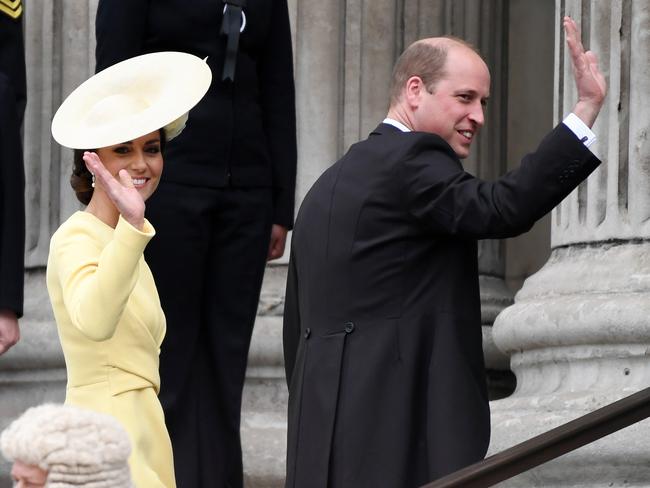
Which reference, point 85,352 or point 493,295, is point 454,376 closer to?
point 85,352

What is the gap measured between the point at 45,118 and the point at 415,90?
3179 millimetres

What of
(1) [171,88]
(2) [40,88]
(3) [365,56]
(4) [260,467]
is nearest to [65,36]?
(2) [40,88]

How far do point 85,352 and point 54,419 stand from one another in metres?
1.19

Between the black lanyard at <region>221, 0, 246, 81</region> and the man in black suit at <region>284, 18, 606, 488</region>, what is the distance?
1.10 m

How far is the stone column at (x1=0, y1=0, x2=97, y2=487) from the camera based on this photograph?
7.98 m

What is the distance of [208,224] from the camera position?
6070 millimetres

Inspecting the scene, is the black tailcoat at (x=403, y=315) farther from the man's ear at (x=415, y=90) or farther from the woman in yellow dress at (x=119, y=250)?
the woman in yellow dress at (x=119, y=250)

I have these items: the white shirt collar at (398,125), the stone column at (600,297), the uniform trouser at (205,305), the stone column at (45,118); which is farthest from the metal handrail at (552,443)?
the stone column at (45,118)

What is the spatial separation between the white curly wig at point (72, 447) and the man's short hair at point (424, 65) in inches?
64.0

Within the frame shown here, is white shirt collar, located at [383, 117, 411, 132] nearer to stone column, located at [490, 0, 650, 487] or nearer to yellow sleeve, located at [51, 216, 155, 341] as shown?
yellow sleeve, located at [51, 216, 155, 341]

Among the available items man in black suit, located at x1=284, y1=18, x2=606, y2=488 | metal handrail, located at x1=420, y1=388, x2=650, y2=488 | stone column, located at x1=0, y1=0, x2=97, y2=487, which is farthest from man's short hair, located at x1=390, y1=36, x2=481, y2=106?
stone column, located at x1=0, y1=0, x2=97, y2=487

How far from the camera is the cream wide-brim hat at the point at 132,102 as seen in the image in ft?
16.6

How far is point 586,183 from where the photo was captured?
6.75 m

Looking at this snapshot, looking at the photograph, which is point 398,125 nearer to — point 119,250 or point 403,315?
point 403,315
